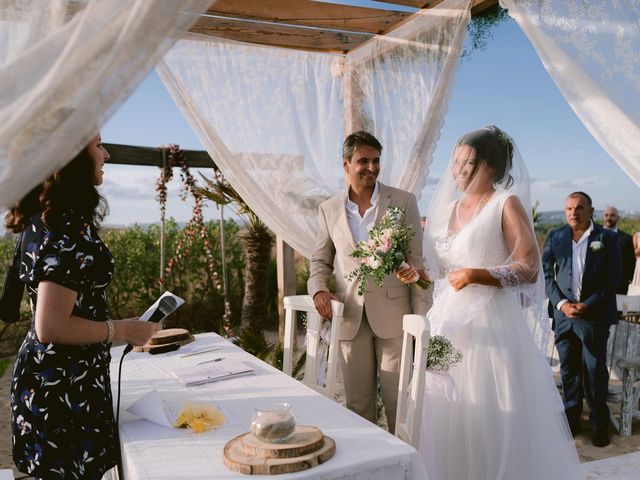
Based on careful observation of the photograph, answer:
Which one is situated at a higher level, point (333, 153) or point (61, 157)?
point (333, 153)

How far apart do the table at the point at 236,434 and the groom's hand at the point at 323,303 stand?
52 cm

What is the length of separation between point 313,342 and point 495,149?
1.45 m

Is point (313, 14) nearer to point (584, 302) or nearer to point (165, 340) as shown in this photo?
point (165, 340)

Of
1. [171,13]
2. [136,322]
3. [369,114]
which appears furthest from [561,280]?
[171,13]

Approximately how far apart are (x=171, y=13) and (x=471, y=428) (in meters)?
2.39

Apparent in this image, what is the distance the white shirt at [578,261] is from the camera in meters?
4.31

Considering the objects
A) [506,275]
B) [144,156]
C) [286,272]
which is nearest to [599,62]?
[506,275]

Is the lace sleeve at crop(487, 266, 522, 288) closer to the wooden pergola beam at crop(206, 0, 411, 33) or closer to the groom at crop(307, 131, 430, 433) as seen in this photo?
the groom at crop(307, 131, 430, 433)

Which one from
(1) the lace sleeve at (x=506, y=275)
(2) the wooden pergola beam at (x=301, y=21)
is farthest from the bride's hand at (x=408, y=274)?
(2) the wooden pergola beam at (x=301, y=21)

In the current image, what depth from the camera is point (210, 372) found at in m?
2.63

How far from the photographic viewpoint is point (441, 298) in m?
3.19

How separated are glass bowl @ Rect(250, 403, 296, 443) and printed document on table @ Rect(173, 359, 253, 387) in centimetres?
91

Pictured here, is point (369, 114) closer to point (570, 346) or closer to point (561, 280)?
point (561, 280)

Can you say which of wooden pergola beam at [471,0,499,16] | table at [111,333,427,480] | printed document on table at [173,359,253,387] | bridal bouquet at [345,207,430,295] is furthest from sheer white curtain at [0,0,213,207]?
wooden pergola beam at [471,0,499,16]
